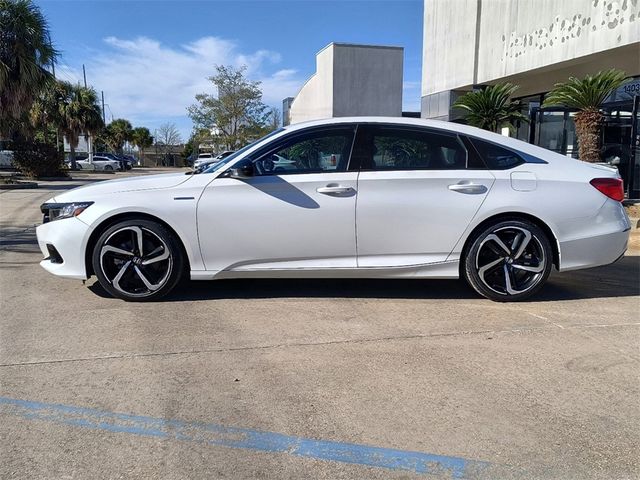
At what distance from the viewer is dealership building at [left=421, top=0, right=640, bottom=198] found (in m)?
12.7

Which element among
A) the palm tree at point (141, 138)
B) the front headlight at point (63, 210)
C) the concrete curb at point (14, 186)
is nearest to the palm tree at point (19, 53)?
the concrete curb at point (14, 186)

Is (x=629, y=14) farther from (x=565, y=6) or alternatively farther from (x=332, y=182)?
(x=332, y=182)

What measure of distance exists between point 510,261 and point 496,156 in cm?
98

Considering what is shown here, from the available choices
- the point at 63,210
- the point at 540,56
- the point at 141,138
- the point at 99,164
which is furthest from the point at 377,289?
the point at 141,138

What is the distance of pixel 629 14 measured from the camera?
11633mm

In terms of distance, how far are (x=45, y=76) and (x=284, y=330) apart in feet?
64.4

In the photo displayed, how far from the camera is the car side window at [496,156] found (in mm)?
5066

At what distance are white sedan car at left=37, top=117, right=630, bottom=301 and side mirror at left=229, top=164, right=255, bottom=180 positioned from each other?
0.07ft

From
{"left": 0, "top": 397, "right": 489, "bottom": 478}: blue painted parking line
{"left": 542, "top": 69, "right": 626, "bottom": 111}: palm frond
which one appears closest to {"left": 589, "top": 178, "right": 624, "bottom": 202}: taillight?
{"left": 0, "top": 397, "right": 489, "bottom": 478}: blue painted parking line

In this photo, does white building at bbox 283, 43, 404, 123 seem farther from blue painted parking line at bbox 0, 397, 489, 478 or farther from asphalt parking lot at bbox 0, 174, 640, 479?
blue painted parking line at bbox 0, 397, 489, 478

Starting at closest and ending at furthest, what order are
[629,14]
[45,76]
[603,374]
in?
1. [603,374]
2. [629,14]
3. [45,76]

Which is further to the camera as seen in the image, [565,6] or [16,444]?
[565,6]

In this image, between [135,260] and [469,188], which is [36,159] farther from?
[469,188]

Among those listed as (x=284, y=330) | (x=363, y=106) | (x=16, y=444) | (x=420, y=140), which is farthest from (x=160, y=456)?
(x=363, y=106)
